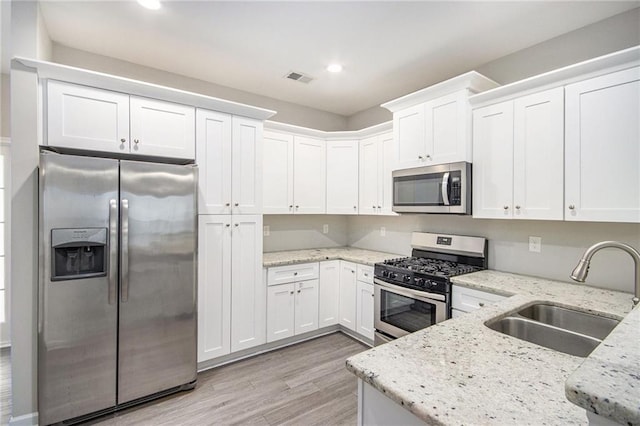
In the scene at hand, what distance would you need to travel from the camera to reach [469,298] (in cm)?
226

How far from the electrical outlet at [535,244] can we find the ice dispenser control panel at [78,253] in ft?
10.6

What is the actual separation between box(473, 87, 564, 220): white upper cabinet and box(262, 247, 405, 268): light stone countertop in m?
1.22

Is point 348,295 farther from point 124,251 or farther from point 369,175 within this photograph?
point 124,251

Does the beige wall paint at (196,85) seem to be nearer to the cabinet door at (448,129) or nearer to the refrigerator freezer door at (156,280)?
the refrigerator freezer door at (156,280)

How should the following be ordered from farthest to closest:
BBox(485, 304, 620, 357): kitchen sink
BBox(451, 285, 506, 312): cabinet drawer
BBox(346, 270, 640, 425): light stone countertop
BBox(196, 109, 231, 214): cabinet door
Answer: BBox(196, 109, 231, 214): cabinet door → BBox(451, 285, 506, 312): cabinet drawer → BBox(485, 304, 620, 357): kitchen sink → BBox(346, 270, 640, 425): light stone countertop

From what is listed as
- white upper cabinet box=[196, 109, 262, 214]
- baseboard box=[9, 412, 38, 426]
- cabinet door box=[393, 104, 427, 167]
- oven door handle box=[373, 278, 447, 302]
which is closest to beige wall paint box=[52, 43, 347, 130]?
white upper cabinet box=[196, 109, 262, 214]

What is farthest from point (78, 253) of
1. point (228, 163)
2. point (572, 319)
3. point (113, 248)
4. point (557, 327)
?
point (572, 319)

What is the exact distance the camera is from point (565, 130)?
2.05 m

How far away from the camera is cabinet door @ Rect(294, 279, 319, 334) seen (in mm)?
3258

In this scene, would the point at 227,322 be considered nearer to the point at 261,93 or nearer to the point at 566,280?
the point at 261,93

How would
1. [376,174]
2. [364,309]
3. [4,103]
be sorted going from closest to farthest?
1. [4,103]
2. [364,309]
3. [376,174]

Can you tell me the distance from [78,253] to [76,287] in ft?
0.74

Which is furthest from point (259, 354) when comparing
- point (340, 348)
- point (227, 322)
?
point (340, 348)

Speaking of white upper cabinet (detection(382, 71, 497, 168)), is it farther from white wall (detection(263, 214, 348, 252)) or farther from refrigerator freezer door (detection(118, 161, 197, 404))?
refrigerator freezer door (detection(118, 161, 197, 404))
